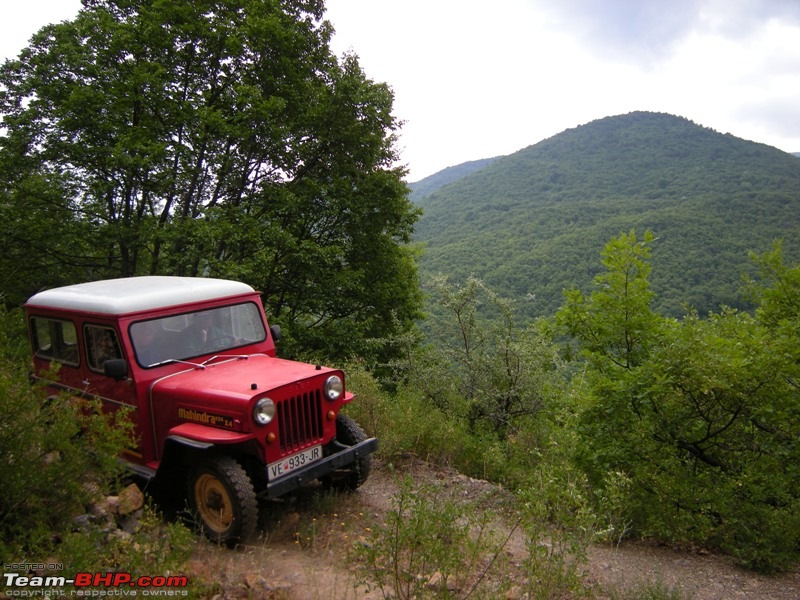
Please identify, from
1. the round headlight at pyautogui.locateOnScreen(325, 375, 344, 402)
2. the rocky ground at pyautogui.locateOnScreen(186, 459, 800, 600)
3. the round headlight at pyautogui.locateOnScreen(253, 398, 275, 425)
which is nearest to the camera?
the rocky ground at pyautogui.locateOnScreen(186, 459, 800, 600)

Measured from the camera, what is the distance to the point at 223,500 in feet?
13.8

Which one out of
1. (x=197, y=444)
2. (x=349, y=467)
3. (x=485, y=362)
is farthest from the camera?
(x=485, y=362)

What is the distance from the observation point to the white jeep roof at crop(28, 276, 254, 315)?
482cm

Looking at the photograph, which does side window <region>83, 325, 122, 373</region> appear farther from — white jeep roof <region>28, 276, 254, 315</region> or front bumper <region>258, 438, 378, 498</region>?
front bumper <region>258, 438, 378, 498</region>

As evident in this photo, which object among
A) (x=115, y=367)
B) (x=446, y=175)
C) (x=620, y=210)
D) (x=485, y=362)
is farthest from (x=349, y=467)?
(x=446, y=175)

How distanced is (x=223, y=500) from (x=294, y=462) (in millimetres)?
635

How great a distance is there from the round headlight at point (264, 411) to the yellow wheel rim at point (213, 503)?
25.2 inches

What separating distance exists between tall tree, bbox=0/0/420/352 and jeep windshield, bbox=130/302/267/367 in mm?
5784

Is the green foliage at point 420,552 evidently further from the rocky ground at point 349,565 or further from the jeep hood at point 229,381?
the jeep hood at point 229,381

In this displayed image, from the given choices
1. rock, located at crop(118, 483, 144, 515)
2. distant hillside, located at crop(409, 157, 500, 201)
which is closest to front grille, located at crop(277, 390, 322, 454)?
rock, located at crop(118, 483, 144, 515)

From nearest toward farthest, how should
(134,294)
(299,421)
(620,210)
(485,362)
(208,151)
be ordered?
(299,421) → (134,294) → (485,362) → (208,151) → (620,210)

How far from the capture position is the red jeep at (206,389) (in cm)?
417

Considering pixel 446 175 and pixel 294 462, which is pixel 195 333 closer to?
pixel 294 462

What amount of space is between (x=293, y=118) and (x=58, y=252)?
21.8 ft
